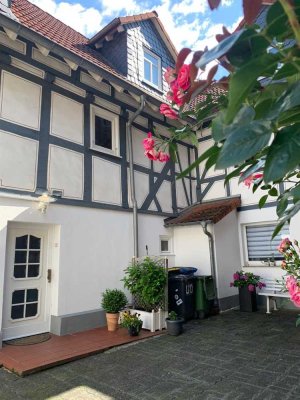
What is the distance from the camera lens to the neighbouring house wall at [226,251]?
782cm

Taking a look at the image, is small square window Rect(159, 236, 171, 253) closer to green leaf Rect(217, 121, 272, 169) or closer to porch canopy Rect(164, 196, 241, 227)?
porch canopy Rect(164, 196, 241, 227)

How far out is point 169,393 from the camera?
3.43m

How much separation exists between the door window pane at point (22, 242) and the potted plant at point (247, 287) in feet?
16.6

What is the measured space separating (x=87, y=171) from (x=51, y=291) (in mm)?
2551

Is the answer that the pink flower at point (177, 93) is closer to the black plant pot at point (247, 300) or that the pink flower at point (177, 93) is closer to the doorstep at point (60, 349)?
the doorstep at point (60, 349)

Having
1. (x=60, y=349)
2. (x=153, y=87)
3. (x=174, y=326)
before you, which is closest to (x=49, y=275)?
(x=60, y=349)

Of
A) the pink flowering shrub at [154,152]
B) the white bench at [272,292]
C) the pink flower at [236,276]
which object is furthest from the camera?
the pink flower at [236,276]

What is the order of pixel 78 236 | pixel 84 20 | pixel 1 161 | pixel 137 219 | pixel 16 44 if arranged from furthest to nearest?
pixel 84 20 < pixel 137 219 < pixel 78 236 < pixel 16 44 < pixel 1 161

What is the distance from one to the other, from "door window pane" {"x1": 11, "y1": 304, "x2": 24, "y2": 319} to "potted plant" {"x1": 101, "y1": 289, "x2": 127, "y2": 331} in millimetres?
1502

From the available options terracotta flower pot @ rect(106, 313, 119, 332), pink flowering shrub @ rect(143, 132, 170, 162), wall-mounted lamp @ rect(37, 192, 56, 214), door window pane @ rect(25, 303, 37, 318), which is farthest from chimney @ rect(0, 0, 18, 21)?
terracotta flower pot @ rect(106, 313, 119, 332)

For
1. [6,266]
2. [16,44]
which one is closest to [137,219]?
[6,266]

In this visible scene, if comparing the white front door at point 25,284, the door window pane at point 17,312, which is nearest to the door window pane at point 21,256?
the white front door at point 25,284

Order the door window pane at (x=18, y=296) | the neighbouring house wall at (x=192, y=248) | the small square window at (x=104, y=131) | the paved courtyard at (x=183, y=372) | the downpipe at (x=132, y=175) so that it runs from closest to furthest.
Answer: the paved courtyard at (x=183, y=372) < the door window pane at (x=18, y=296) < the small square window at (x=104, y=131) < the downpipe at (x=132, y=175) < the neighbouring house wall at (x=192, y=248)

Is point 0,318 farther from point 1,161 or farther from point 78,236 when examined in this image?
point 1,161
